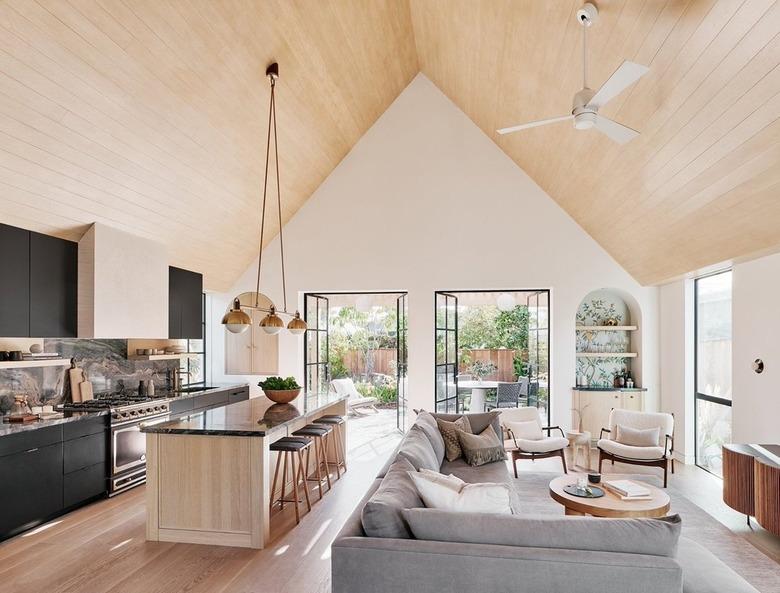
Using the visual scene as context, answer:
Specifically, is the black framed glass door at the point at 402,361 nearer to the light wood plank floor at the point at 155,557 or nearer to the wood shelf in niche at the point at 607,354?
the wood shelf in niche at the point at 607,354

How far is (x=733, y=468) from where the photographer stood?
448 centimetres

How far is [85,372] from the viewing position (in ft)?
18.6

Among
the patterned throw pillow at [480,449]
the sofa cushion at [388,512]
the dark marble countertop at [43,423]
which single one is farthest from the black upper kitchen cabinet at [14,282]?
the patterned throw pillow at [480,449]

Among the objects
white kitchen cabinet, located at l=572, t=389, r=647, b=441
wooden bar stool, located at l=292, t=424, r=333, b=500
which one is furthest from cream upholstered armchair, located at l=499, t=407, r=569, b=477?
wooden bar stool, located at l=292, t=424, r=333, b=500

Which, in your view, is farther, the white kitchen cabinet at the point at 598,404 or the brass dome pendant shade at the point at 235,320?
the white kitchen cabinet at the point at 598,404

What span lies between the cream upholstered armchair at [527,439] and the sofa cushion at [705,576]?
280cm

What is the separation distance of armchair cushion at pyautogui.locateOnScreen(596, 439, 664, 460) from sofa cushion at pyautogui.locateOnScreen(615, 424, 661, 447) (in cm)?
17

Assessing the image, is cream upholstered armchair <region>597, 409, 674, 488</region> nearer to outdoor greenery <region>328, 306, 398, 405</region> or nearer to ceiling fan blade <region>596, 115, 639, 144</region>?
ceiling fan blade <region>596, 115, 639, 144</region>

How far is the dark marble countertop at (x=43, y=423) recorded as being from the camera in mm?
4043

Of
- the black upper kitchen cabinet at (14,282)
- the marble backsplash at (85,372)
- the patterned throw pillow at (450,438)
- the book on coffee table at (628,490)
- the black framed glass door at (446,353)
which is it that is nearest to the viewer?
the book on coffee table at (628,490)

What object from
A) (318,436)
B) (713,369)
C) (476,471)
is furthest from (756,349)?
(318,436)

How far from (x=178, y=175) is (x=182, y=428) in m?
2.38

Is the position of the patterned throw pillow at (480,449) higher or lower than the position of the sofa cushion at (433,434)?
lower

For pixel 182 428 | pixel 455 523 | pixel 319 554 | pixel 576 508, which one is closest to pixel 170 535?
pixel 182 428
